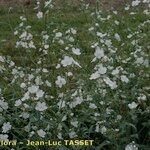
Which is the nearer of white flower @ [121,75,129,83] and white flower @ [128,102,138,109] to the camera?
white flower @ [128,102,138,109]

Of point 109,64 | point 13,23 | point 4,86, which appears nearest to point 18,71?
point 4,86

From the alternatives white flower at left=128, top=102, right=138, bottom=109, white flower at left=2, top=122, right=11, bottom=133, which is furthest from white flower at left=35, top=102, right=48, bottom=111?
white flower at left=128, top=102, right=138, bottom=109

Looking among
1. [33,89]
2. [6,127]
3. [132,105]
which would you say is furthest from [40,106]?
[132,105]

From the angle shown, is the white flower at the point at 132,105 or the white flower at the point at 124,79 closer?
the white flower at the point at 132,105

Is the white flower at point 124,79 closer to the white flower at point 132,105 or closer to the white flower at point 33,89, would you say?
the white flower at point 132,105

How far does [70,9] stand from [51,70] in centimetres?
321

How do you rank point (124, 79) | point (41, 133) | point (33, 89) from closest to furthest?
point (41, 133)
point (33, 89)
point (124, 79)

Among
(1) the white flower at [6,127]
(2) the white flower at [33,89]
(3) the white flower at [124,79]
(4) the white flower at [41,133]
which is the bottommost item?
(4) the white flower at [41,133]

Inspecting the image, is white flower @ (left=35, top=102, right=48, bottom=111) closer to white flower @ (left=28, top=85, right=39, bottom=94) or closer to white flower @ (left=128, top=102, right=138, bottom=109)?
white flower @ (left=28, top=85, right=39, bottom=94)

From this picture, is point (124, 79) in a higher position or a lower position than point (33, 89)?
higher

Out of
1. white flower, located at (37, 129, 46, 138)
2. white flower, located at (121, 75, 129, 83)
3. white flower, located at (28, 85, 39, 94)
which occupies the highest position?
white flower, located at (121, 75, 129, 83)

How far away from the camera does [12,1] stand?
9117 mm

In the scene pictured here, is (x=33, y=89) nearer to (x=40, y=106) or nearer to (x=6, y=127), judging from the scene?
(x=40, y=106)

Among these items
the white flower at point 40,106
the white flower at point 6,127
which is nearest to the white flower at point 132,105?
the white flower at point 40,106
